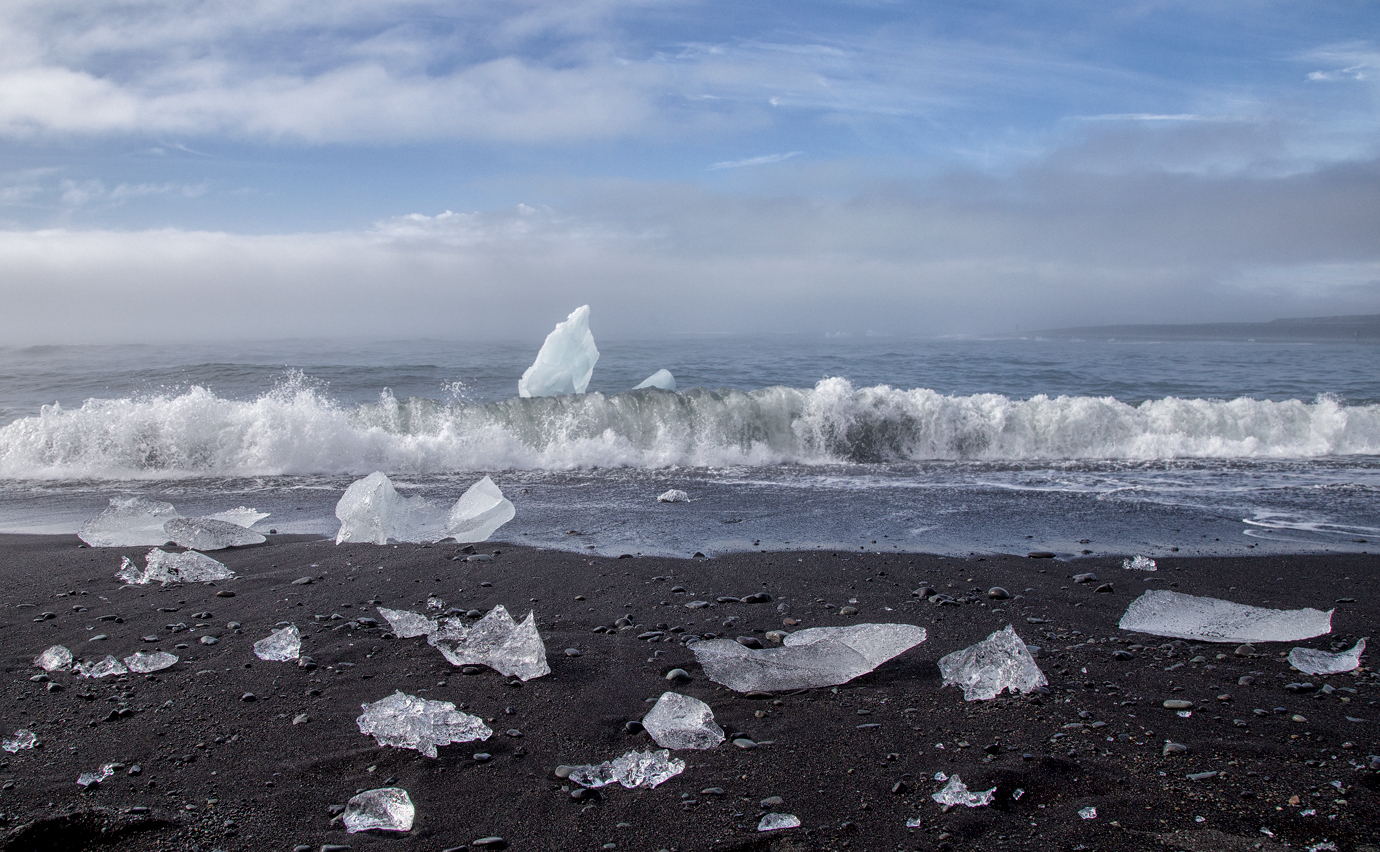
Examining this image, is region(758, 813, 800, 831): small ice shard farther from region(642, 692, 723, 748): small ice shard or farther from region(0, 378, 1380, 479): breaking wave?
region(0, 378, 1380, 479): breaking wave

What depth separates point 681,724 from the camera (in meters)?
2.78

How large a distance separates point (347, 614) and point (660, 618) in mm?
1599

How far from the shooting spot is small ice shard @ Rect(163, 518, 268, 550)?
211 inches

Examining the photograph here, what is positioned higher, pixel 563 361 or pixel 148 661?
pixel 563 361

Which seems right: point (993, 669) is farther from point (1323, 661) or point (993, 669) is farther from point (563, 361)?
point (563, 361)

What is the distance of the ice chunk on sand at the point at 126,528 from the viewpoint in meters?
5.49

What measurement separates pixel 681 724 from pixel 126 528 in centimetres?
486

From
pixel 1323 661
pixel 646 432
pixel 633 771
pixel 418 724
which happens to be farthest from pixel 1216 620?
pixel 646 432

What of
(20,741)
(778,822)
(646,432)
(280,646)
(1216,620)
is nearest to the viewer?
(778,822)

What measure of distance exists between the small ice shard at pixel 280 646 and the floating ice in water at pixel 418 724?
780 mm

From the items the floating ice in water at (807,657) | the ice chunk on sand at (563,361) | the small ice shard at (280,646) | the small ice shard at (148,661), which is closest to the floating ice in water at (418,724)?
the small ice shard at (280,646)

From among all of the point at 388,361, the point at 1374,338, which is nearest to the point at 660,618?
the point at 388,361

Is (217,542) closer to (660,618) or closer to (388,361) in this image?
(660,618)

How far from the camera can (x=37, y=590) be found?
4.43 m
